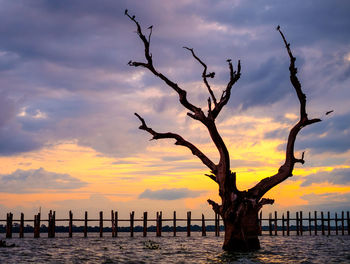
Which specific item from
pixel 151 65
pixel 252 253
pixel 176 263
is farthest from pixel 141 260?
pixel 151 65

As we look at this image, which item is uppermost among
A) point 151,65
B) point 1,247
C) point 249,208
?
point 151,65

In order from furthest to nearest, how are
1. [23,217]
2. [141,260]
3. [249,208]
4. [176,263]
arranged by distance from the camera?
[23,217]
[249,208]
[141,260]
[176,263]

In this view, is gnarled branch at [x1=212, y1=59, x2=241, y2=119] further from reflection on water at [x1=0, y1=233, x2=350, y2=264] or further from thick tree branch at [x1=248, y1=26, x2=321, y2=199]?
reflection on water at [x1=0, y1=233, x2=350, y2=264]

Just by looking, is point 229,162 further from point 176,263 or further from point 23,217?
point 23,217

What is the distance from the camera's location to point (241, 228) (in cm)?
1939

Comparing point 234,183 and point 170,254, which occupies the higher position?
point 234,183

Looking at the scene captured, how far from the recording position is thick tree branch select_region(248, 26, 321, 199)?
19594 millimetres

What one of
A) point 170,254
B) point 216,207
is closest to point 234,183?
→ point 216,207

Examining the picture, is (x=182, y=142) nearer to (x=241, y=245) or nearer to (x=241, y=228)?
(x=241, y=228)

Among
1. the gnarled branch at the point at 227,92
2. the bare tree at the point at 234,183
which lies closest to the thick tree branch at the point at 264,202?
the bare tree at the point at 234,183

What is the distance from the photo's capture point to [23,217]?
43750 millimetres

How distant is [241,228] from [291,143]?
163 inches

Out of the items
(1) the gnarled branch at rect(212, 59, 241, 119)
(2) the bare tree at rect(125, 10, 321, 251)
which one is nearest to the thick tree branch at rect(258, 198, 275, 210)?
(2) the bare tree at rect(125, 10, 321, 251)

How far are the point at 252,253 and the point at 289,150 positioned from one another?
4.56 meters
